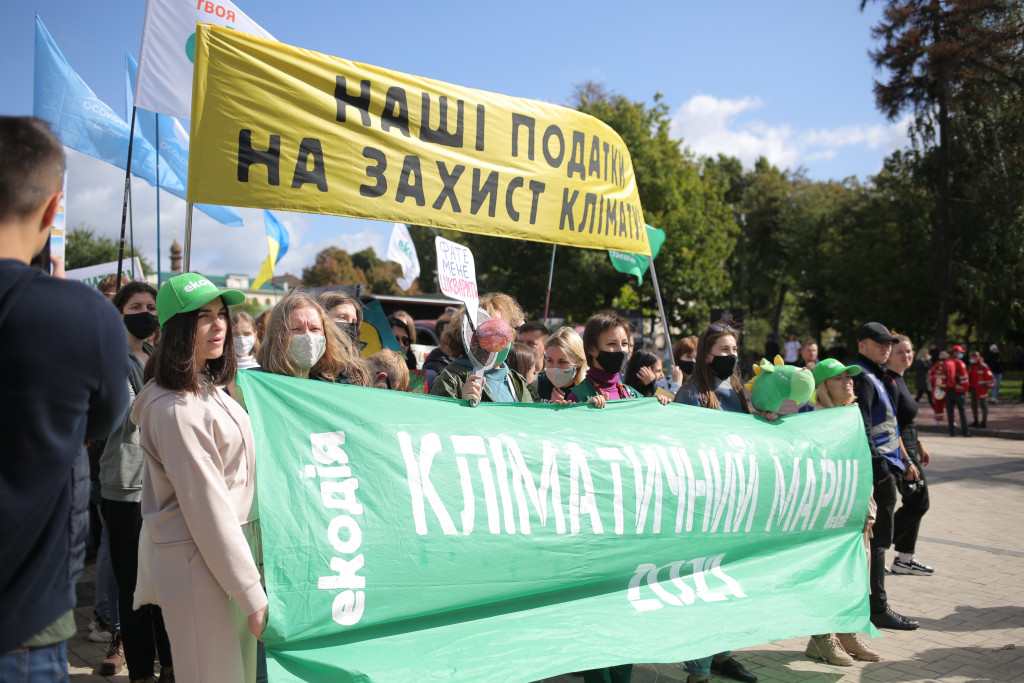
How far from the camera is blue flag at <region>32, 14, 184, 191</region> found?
790 cm

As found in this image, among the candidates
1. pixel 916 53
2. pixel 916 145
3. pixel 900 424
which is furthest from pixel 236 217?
pixel 916 145

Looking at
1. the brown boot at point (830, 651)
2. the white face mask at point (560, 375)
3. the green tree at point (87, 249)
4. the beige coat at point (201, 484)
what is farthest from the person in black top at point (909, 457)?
the green tree at point (87, 249)

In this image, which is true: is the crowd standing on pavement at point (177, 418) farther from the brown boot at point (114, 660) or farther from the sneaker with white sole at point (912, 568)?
the sneaker with white sole at point (912, 568)

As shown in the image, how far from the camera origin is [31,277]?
151 centimetres

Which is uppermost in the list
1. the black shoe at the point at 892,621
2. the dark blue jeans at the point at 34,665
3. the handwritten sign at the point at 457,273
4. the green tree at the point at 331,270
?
the green tree at the point at 331,270

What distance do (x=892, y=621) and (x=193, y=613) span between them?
454 cm

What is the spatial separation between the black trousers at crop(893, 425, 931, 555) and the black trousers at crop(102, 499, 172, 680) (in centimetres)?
491

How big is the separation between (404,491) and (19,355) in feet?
5.37

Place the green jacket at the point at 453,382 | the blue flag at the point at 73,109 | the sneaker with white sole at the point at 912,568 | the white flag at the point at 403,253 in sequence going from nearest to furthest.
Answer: the green jacket at the point at 453,382, the sneaker with white sole at the point at 912,568, the blue flag at the point at 73,109, the white flag at the point at 403,253

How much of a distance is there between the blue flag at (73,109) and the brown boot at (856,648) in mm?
A: 8323

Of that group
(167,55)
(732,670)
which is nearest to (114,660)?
(732,670)

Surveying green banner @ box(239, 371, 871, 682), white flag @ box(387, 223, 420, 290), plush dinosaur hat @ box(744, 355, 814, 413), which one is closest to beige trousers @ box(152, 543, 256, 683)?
green banner @ box(239, 371, 871, 682)

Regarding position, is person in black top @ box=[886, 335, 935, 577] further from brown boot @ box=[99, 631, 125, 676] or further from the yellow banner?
brown boot @ box=[99, 631, 125, 676]

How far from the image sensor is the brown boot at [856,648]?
14.8 ft
